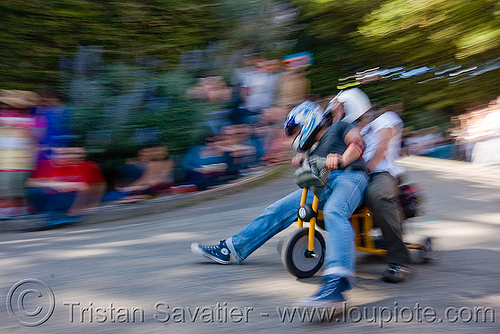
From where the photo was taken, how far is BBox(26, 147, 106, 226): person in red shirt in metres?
6.96

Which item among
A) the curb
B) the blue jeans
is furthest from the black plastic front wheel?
the curb

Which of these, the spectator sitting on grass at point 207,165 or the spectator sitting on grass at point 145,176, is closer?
the spectator sitting on grass at point 145,176

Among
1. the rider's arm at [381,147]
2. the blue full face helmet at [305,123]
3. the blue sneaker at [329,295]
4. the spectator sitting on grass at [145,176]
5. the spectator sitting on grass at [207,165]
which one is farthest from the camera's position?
the spectator sitting on grass at [207,165]

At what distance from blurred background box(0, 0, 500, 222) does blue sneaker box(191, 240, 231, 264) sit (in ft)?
9.58

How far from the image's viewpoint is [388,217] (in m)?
4.14

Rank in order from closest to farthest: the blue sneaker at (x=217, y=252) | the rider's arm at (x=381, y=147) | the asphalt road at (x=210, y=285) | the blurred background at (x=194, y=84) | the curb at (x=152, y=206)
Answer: the asphalt road at (x=210, y=285)
the rider's arm at (x=381, y=147)
the blue sneaker at (x=217, y=252)
the curb at (x=152, y=206)
the blurred background at (x=194, y=84)

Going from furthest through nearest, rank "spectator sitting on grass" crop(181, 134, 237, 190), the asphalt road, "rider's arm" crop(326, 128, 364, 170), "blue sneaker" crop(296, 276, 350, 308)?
"spectator sitting on grass" crop(181, 134, 237, 190), "rider's arm" crop(326, 128, 364, 170), the asphalt road, "blue sneaker" crop(296, 276, 350, 308)

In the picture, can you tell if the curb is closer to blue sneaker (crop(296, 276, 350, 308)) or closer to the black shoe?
the black shoe

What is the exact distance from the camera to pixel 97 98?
341 inches

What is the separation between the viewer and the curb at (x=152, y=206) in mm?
6897

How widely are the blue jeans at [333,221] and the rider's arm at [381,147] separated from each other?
9.9 inches

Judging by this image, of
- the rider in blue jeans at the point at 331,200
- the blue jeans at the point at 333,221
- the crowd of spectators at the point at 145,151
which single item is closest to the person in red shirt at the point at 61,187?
the crowd of spectators at the point at 145,151

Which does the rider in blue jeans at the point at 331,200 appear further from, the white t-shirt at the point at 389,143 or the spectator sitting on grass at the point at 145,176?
the spectator sitting on grass at the point at 145,176

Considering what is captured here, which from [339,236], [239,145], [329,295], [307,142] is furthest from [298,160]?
[239,145]
